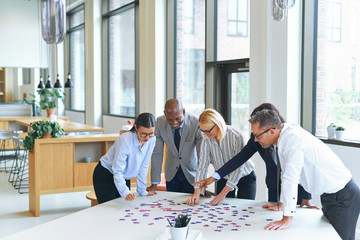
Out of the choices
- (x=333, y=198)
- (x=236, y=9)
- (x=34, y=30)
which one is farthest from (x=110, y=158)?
(x=34, y=30)

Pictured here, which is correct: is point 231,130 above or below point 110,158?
above

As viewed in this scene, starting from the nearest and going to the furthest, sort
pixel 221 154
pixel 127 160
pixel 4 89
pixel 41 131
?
pixel 127 160
pixel 221 154
pixel 41 131
pixel 4 89

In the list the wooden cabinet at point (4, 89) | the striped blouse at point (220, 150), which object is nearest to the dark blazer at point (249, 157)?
the striped blouse at point (220, 150)

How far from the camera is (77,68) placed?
13.6m

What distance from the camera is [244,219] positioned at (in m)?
2.88

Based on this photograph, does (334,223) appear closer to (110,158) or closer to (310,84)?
(110,158)

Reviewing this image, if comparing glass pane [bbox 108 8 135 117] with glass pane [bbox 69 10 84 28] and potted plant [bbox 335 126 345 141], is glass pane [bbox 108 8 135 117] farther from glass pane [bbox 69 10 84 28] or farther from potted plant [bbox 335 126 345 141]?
potted plant [bbox 335 126 345 141]

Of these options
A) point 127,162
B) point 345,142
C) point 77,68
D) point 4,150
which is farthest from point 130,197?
point 77,68

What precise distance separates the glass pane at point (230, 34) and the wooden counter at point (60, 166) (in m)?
2.08

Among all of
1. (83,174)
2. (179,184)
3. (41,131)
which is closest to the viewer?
(179,184)

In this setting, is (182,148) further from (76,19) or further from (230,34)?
(76,19)

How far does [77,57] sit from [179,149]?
10.3 meters

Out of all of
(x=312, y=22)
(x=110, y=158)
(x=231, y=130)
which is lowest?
(x=110, y=158)

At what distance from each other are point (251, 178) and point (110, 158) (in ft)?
3.83
